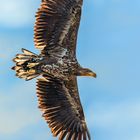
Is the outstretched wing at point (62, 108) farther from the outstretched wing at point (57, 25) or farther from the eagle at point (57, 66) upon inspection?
the outstretched wing at point (57, 25)

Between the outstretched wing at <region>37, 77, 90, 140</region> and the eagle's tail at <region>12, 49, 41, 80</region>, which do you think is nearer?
the eagle's tail at <region>12, 49, 41, 80</region>

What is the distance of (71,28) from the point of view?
1838 centimetres

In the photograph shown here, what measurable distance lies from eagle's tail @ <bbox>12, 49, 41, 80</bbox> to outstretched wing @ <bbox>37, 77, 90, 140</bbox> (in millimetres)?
1152

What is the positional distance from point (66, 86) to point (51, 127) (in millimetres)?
1553

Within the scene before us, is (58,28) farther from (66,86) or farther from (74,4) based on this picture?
(66,86)

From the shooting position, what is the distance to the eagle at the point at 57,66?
1788cm

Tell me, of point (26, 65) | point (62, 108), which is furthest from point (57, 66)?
point (62, 108)

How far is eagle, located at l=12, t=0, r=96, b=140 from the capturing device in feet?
58.6

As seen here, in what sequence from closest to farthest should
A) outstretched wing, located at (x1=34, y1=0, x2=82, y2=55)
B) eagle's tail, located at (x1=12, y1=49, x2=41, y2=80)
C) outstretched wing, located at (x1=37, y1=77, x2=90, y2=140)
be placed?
1. eagle's tail, located at (x1=12, y1=49, x2=41, y2=80)
2. outstretched wing, located at (x1=34, y1=0, x2=82, y2=55)
3. outstretched wing, located at (x1=37, y1=77, x2=90, y2=140)

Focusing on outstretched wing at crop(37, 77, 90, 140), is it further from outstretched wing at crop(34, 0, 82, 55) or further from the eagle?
outstretched wing at crop(34, 0, 82, 55)

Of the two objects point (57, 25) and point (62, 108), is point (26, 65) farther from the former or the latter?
point (62, 108)

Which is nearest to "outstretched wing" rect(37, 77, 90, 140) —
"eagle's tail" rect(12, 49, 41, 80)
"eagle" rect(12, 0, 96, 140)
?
"eagle" rect(12, 0, 96, 140)

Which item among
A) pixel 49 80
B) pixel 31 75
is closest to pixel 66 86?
pixel 49 80

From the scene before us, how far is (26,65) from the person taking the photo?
1775 centimetres
